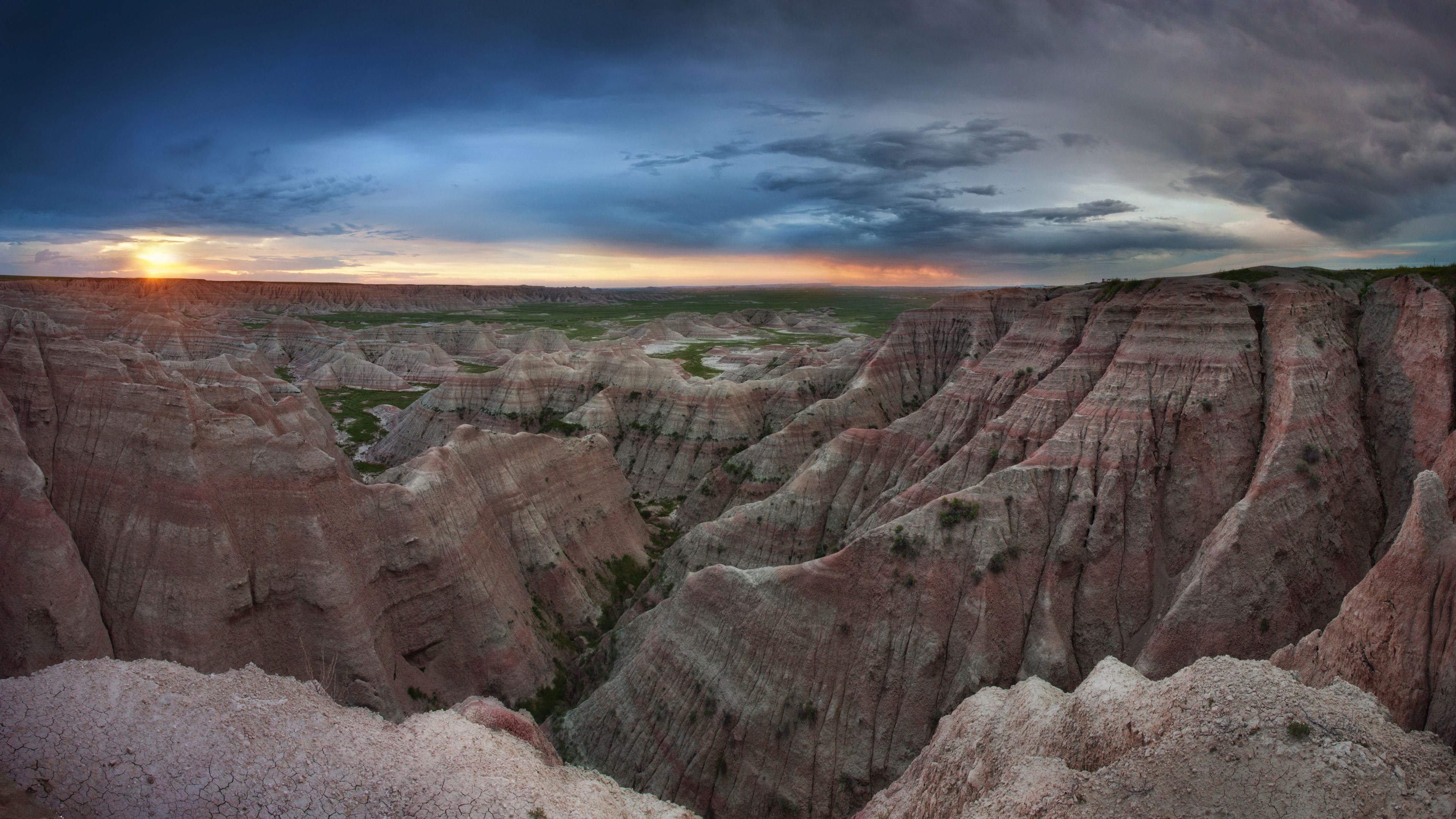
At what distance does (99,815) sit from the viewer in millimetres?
13164

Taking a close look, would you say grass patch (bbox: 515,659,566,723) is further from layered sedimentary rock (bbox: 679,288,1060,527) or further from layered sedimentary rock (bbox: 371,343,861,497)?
layered sedimentary rock (bbox: 371,343,861,497)

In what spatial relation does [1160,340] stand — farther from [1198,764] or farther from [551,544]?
[551,544]

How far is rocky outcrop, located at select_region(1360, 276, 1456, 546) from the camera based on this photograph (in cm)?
2514

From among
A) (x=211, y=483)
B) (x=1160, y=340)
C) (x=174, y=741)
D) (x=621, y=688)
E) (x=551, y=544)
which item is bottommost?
(x=621, y=688)

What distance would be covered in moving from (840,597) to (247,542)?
23857mm

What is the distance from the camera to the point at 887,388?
5897cm

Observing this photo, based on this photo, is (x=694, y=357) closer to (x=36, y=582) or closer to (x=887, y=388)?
(x=887, y=388)

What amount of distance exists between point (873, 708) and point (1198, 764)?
14.6 m

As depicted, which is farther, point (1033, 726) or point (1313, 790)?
point (1033, 726)

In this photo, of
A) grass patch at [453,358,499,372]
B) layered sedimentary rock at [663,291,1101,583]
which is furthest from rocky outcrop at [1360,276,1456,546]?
grass patch at [453,358,499,372]

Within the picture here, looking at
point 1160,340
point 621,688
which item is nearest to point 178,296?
point 621,688

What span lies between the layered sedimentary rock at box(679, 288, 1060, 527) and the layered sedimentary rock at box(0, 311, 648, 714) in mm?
22434

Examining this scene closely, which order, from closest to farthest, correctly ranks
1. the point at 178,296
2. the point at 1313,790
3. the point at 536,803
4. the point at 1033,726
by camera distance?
the point at 1313,790
the point at 536,803
the point at 1033,726
the point at 178,296

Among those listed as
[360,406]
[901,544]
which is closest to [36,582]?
[901,544]
